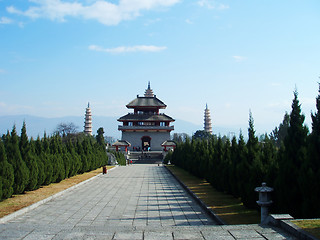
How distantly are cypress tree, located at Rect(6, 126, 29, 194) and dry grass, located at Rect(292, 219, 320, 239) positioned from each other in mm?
10073

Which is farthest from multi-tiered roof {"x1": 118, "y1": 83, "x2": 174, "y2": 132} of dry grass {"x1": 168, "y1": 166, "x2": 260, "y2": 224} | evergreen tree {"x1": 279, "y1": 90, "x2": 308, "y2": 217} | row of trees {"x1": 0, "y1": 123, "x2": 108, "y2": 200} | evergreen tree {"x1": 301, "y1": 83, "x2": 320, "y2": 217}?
evergreen tree {"x1": 301, "y1": 83, "x2": 320, "y2": 217}

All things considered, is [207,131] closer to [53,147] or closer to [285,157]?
[53,147]

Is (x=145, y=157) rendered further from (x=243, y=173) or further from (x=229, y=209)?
(x=229, y=209)

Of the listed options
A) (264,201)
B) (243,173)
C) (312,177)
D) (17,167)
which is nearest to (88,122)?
(17,167)

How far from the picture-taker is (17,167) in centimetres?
1278

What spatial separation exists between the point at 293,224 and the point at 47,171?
1270 cm

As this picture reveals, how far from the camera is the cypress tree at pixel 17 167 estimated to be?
12703mm

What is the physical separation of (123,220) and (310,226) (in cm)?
452

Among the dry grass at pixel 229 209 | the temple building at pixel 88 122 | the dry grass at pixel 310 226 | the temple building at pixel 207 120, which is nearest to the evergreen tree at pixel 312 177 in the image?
the dry grass at pixel 310 226

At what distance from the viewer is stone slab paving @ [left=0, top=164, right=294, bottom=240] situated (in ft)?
20.7

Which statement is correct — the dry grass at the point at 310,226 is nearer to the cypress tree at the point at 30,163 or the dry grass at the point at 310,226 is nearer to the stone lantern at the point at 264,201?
the stone lantern at the point at 264,201

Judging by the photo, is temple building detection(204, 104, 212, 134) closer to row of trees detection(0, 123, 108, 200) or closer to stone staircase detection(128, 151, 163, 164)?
stone staircase detection(128, 151, 163, 164)

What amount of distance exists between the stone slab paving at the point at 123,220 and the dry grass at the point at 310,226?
359mm

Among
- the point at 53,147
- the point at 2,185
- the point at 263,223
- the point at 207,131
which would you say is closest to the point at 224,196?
the point at 263,223
